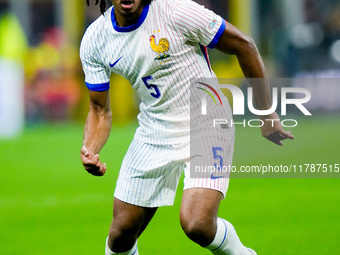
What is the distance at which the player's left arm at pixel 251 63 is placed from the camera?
526 centimetres

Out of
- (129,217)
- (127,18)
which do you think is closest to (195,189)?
(129,217)

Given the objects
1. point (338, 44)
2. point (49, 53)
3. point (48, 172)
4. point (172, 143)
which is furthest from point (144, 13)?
point (49, 53)

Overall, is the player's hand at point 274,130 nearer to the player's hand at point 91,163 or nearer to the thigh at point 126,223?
the thigh at point 126,223

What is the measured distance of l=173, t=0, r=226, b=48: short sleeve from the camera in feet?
17.1

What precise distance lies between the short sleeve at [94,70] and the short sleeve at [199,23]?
25.8 inches

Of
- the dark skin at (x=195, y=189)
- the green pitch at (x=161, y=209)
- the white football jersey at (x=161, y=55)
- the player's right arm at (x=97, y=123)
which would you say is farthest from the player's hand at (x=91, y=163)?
the green pitch at (x=161, y=209)

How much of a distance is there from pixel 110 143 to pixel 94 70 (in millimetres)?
9731

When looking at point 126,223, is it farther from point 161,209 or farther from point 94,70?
point 161,209

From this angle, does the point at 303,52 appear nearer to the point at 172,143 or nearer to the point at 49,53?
the point at 49,53

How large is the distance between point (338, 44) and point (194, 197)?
1451cm

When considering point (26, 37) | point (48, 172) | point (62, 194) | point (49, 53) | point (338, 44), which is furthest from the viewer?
point (26, 37)

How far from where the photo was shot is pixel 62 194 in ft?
35.0

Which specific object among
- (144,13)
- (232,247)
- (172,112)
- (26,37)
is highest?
(144,13)

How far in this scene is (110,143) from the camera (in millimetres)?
15297
